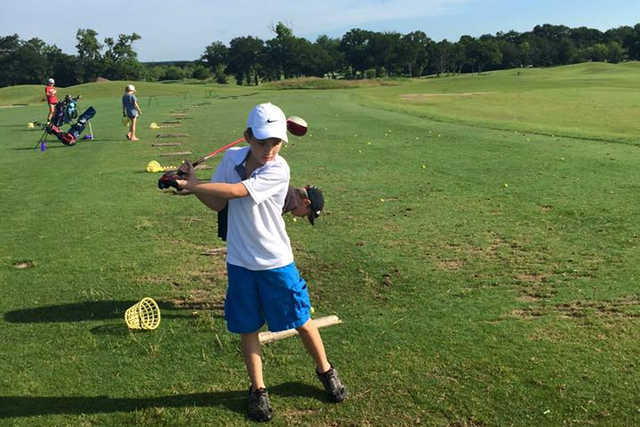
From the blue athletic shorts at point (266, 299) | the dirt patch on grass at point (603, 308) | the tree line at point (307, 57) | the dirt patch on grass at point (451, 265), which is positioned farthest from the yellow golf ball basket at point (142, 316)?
the tree line at point (307, 57)

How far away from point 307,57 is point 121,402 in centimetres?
13882

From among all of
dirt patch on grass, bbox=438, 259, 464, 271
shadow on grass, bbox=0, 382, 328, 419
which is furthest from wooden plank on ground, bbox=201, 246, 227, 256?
shadow on grass, bbox=0, 382, 328, 419

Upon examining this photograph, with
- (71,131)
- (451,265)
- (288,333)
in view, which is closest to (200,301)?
(288,333)

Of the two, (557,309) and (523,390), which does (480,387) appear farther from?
(557,309)

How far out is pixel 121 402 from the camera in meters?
4.21

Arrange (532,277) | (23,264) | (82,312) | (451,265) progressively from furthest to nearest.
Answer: (23,264), (451,265), (532,277), (82,312)

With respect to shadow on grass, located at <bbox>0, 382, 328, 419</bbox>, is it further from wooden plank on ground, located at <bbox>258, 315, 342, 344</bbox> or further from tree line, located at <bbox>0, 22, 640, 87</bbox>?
tree line, located at <bbox>0, 22, 640, 87</bbox>

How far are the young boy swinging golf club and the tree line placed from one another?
13619 centimetres

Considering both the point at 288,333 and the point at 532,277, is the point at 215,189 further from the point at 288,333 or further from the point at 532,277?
the point at 532,277

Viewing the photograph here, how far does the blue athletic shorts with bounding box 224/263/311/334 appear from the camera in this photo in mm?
3947

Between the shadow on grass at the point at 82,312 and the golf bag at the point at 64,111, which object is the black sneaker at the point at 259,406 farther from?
the golf bag at the point at 64,111

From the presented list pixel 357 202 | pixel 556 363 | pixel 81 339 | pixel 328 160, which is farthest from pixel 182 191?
pixel 328 160

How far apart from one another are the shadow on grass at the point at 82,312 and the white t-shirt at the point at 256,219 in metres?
2.02

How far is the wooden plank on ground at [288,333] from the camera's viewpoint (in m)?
5.02
